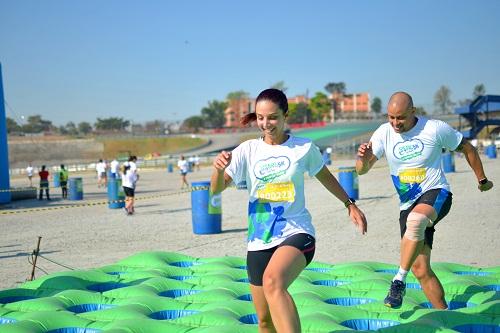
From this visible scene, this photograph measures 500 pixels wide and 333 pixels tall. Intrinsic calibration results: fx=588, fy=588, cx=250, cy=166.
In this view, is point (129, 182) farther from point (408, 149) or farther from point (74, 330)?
point (408, 149)

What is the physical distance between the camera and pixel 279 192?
4.02 meters

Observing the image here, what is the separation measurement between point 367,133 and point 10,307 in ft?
220

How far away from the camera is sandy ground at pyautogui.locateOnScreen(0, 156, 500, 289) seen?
9617 mm

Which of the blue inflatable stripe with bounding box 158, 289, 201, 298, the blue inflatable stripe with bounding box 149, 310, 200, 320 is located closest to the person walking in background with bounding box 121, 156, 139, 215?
the blue inflatable stripe with bounding box 158, 289, 201, 298

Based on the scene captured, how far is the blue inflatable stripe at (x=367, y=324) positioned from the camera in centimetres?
500

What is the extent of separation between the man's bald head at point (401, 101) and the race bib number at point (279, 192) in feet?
5.27

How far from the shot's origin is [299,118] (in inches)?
4668

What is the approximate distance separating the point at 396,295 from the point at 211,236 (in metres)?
7.76

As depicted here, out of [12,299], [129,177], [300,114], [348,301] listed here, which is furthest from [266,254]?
[300,114]

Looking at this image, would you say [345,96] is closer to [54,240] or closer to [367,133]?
[367,133]

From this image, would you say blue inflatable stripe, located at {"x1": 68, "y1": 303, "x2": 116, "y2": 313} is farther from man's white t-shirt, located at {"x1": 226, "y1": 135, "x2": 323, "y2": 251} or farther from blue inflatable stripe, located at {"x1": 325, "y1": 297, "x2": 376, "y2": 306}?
man's white t-shirt, located at {"x1": 226, "y1": 135, "x2": 323, "y2": 251}

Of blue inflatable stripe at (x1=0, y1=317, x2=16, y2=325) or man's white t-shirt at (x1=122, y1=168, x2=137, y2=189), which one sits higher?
man's white t-shirt at (x1=122, y1=168, x2=137, y2=189)

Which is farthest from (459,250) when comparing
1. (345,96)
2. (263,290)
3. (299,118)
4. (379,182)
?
(345,96)

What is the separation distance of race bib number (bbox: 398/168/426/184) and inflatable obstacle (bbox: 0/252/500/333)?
111cm
